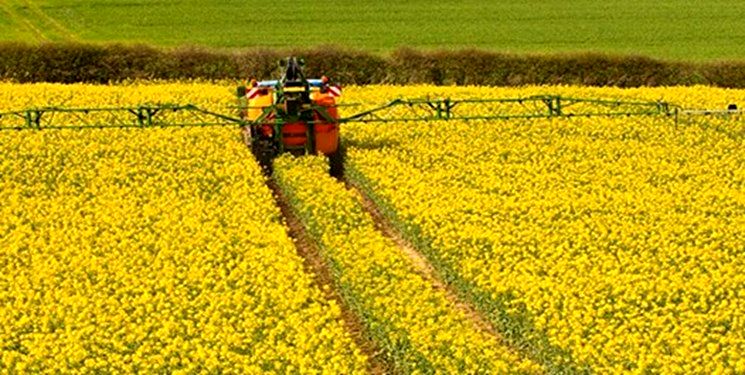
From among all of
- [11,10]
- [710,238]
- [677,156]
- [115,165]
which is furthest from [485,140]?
[11,10]

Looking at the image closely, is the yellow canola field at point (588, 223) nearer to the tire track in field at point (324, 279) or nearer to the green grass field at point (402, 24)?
the tire track in field at point (324, 279)

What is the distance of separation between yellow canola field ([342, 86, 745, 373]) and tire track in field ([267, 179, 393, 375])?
148 centimetres

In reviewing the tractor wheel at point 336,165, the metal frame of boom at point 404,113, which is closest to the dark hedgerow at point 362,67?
the metal frame of boom at point 404,113

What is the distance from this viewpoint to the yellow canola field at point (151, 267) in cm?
1503

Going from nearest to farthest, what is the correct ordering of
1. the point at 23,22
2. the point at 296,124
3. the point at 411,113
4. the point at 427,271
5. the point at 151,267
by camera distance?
the point at 151,267
the point at 427,271
the point at 296,124
the point at 411,113
the point at 23,22

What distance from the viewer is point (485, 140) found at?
96.0 feet

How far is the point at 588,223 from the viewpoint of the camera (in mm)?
20797

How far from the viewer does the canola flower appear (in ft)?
47.6

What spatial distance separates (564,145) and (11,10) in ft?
116

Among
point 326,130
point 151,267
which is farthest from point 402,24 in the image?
point 151,267

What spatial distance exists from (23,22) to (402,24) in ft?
49.8

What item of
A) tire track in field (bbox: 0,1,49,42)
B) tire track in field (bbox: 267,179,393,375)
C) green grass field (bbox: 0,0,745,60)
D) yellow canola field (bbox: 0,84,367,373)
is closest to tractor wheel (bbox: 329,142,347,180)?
tire track in field (bbox: 267,179,393,375)

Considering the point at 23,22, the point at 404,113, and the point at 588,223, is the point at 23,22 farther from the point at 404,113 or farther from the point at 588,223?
the point at 588,223

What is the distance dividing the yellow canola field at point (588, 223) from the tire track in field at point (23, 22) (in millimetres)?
25652
